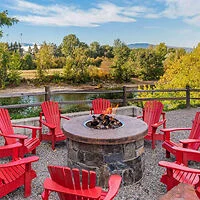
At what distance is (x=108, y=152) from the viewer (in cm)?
339

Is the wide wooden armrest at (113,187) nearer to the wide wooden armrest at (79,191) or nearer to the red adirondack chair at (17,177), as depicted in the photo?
the wide wooden armrest at (79,191)

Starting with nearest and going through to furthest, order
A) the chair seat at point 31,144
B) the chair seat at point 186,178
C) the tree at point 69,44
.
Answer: the chair seat at point 186,178 → the chair seat at point 31,144 → the tree at point 69,44

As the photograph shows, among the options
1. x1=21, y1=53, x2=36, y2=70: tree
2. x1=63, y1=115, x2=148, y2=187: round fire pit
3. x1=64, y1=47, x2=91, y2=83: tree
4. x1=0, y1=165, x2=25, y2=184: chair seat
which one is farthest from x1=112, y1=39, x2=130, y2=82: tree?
x1=0, y1=165, x2=25, y2=184: chair seat

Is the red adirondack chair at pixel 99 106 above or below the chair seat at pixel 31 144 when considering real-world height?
above

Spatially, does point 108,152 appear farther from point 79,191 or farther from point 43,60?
point 43,60

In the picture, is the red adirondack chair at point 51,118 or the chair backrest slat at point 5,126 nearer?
the chair backrest slat at point 5,126

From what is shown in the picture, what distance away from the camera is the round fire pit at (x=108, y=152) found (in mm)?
3383

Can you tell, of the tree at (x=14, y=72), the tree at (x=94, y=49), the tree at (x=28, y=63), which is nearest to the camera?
the tree at (x=14, y=72)

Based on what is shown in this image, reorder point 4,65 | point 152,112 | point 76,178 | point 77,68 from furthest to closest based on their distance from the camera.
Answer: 1. point 77,68
2. point 4,65
3. point 152,112
4. point 76,178

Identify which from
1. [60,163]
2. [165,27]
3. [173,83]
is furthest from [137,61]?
[60,163]

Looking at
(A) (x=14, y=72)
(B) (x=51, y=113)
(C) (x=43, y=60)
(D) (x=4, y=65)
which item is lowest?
(B) (x=51, y=113)

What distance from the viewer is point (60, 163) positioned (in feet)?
14.0

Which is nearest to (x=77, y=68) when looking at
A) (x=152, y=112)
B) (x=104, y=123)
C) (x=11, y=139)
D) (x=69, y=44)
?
(x=69, y=44)

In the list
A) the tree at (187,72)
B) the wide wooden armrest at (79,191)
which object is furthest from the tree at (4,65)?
the wide wooden armrest at (79,191)
